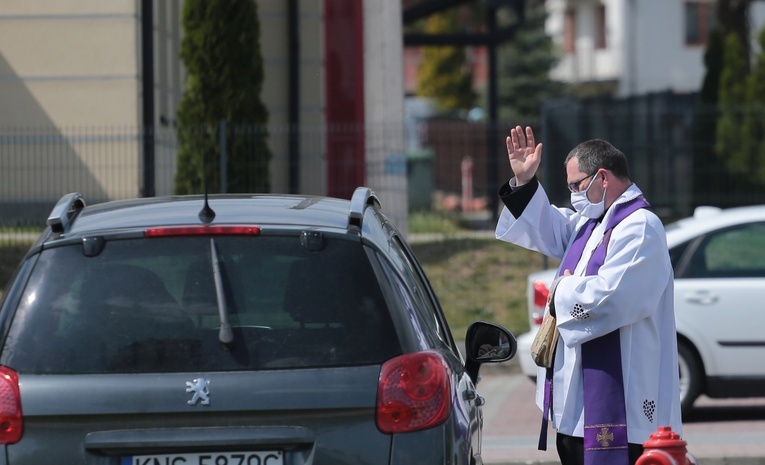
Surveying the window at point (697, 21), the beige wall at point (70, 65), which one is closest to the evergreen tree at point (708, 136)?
the beige wall at point (70, 65)

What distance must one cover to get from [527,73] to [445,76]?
3.47 metres

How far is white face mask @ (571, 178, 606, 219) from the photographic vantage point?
15.6 ft

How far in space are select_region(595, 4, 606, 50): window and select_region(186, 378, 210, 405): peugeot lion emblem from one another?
5105 cm

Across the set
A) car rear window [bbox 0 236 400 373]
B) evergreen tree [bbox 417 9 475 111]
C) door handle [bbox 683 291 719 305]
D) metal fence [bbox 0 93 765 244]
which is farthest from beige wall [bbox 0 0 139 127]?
evergreen tree [bbox 417 9 475 111]

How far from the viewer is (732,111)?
18.1 m

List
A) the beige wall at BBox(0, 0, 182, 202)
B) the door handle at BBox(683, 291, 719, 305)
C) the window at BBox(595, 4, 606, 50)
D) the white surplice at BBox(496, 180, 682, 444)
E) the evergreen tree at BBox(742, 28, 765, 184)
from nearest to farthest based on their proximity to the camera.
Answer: the white surplice at BBox(496, 180, 682, 444) < the door handle at BBox(683, 291, 719, 305) < the beige wall at BBox(0, 0, 182, 202) < the evergreen tree at BBox(742, 28, 765, 184) < the window at BBox(595, 4, 606, 50)

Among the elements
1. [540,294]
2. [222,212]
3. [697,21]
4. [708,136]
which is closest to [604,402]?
[222,212]

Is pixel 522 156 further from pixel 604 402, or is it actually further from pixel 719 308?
pixel 719 308

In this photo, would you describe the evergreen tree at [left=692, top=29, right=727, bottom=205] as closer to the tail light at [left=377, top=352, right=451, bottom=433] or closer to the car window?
the car window

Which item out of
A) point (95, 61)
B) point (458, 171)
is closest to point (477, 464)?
point (95, 61)

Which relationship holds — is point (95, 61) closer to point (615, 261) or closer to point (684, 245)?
point (684, 245)

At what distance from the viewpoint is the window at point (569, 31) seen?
2209 inches

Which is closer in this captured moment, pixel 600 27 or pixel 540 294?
pixel 540 294

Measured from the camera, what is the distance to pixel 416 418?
376 cm
